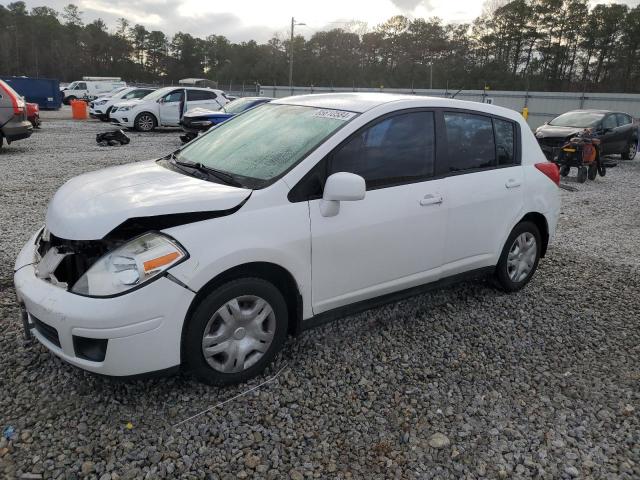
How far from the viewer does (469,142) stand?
404 cm

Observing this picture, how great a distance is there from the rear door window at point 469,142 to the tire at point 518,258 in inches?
27.3

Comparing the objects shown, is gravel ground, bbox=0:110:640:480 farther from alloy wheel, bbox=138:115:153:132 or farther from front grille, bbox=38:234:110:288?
alloy wheel, bbox=138:115:153:132

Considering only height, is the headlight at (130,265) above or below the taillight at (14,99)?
below

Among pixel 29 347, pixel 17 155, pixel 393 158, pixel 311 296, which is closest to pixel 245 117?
pixel 393 158

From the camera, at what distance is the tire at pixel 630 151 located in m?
15.9

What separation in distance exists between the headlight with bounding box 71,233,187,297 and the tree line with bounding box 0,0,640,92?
4700 centimetres

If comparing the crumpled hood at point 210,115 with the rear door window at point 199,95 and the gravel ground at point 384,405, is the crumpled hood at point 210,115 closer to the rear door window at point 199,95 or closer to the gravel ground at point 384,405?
the rear door window at point 199,95

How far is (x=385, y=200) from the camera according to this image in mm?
3412

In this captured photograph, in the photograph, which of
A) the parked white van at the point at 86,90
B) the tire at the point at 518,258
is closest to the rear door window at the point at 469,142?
the tire at the point at 518,258

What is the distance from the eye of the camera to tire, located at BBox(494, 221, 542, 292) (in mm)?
4438

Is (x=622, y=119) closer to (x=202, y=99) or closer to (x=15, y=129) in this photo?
(x=202, y=99)

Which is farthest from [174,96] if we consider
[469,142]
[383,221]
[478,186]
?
[383,221]

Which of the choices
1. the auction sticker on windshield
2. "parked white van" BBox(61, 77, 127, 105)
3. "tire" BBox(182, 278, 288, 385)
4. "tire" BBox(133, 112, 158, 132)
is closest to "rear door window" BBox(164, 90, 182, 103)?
"tire" BBox(133, 112, 158, 132)

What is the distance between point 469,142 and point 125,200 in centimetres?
260
